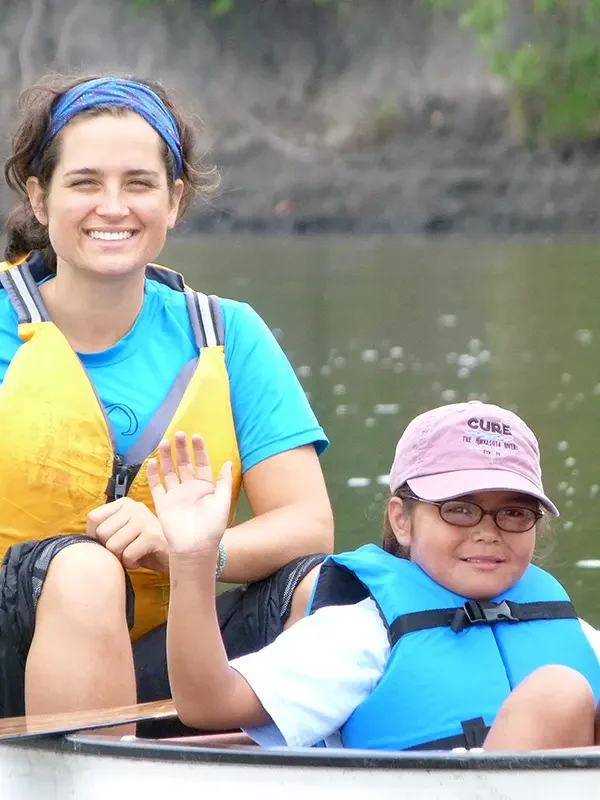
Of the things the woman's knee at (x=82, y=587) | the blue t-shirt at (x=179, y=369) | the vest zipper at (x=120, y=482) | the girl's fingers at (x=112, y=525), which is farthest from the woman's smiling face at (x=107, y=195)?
the woman's knee at (x=82, y=587)

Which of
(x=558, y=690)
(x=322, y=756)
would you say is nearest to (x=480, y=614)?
(x=558, y=690)

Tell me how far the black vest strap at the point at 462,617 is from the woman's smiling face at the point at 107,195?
797 millimetres

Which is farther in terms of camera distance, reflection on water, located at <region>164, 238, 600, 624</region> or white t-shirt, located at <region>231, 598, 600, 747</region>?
reflection on water, located at <region>164, 238, 600, 624</region>

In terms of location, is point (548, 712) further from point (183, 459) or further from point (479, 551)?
point (183, 459)

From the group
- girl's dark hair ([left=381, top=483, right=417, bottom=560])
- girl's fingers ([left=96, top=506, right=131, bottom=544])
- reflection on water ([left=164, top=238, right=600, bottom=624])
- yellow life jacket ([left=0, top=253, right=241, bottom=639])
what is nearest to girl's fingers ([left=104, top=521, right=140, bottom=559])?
girl's fingers ([left=96, top=506, right=131, bottom=544])

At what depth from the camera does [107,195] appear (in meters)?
2.98

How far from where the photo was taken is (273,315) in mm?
15406

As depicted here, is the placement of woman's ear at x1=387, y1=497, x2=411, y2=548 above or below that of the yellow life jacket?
below

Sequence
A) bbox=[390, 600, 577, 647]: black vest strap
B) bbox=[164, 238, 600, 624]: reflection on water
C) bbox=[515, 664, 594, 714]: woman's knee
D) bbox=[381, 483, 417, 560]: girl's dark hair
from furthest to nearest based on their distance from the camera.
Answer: bbox=[164, 238, 600, 624]: reflection on water → bbox=[381, 483, 417, 560]: girl's dark hair → bbox=[390, 600, 577, 647]: black vest strap → bbox=[515, 664, 594, 714]: woman's knee

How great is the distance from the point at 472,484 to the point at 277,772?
0.53 meters

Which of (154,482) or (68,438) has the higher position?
(68,438)

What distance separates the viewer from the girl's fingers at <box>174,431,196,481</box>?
2445 millimetres

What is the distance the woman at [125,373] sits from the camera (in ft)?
9.66

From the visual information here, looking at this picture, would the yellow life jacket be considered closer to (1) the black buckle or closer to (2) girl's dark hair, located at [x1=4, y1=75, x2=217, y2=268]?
(2) girl's dark hair, located at [x1=4, y1=75, x2=217, y2=268]
